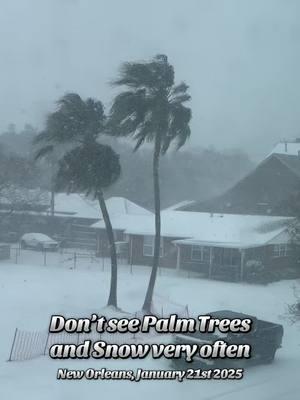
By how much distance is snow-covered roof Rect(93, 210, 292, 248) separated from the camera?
90.5ft

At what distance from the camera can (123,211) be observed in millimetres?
39969

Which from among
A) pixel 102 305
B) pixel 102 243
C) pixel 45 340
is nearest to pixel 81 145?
pixel 102 305

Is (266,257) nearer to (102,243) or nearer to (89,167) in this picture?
(102,243)

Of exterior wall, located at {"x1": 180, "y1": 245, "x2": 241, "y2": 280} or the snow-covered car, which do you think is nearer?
exterior wall, located at {"x1": 180, "y1": 245, "x2": 241, "y2": 280}

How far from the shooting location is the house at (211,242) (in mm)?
27234

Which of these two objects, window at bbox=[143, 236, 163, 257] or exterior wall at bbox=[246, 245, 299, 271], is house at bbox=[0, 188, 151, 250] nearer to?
window at bbox=[143, 236, 163, 257]

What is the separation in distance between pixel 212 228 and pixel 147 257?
341 centimetres

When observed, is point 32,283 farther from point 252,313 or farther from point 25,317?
point 252,313

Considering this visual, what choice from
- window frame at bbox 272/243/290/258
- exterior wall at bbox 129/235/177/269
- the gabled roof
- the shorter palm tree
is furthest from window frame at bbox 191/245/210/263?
the shorter palm tree

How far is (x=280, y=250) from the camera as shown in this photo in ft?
92.1

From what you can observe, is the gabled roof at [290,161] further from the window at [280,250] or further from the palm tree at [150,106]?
the palm tree at [150,106]

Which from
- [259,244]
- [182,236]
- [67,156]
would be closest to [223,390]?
[67,156]

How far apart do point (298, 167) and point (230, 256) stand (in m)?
8.63

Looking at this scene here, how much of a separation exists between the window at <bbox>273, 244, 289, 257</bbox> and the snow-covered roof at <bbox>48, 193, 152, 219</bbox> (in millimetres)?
12525
